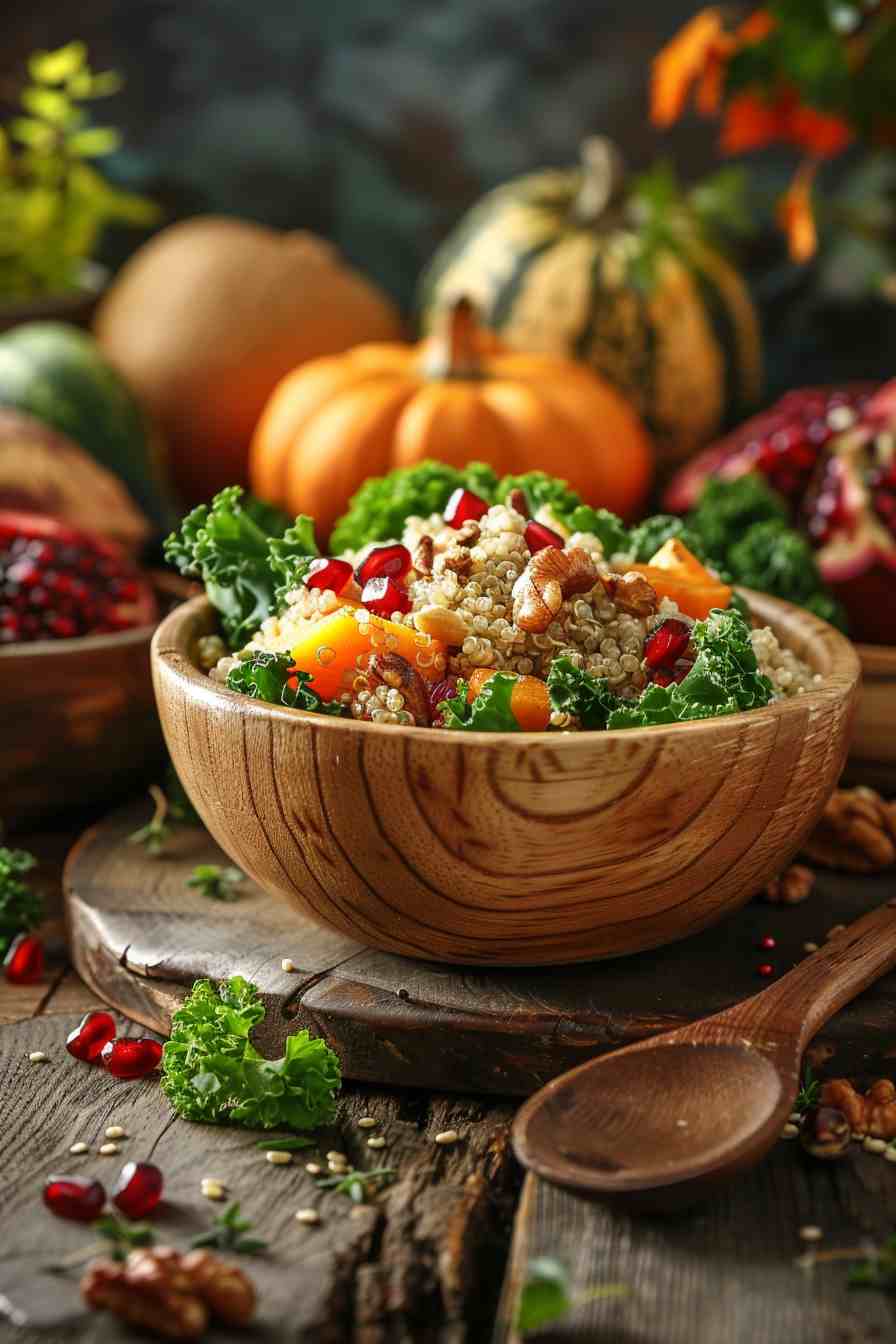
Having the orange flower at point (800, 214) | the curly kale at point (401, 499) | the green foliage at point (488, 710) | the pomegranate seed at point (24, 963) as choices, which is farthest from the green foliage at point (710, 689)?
the orange flower at point (800, 214)

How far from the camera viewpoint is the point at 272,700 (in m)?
1.74

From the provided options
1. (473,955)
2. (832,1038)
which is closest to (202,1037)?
(473,955)

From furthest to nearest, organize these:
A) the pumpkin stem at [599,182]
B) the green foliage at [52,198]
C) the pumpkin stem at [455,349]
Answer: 1. the green foliage at [52,198]
2. the pumpkin stem at [599,182]
3. the pumpkin stem at [455,349]

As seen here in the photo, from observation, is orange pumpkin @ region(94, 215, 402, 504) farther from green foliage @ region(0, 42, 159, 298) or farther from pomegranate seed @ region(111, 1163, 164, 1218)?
pomegranate seed @ region(111, 1163, 164, 1218)

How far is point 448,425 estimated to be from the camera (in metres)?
3.25

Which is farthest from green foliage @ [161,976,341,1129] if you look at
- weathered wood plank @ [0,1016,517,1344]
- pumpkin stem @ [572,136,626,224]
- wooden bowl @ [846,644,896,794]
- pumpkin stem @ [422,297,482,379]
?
pumpkin stem @ [572,136,626,224]

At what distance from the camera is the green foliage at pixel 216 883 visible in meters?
2.11

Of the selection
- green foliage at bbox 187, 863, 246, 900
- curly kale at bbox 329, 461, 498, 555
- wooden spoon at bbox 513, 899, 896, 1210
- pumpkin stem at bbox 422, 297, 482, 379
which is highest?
curly kale at bbox 329, 461, 498, 555

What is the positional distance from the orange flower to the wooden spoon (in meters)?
2.12

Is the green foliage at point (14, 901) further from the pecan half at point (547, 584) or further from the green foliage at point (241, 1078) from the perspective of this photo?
the pecan half at point (547, 584)

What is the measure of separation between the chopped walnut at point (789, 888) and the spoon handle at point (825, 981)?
124mm

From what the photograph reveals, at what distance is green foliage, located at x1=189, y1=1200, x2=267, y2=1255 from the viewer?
147 cm

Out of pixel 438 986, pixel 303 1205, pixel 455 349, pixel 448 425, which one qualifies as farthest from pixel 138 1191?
pixel 455 349

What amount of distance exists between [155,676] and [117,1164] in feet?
1.86
